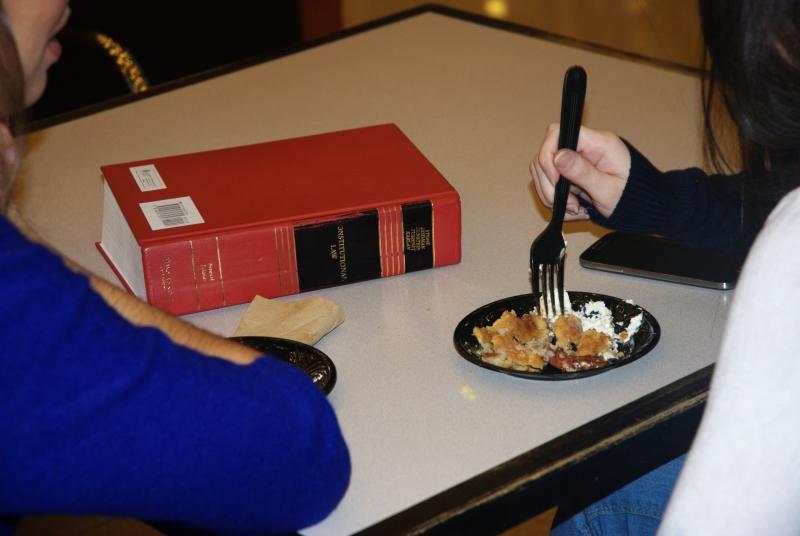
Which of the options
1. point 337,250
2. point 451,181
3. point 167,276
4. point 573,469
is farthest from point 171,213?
point 573,469

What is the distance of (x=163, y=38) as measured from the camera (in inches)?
119

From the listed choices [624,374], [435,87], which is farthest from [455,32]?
[624,374]

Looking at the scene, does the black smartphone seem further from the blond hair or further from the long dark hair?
the blond hair

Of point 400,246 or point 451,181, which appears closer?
point 400,246

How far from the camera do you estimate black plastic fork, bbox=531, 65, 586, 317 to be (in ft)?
3.43

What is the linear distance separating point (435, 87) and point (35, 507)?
113 cm

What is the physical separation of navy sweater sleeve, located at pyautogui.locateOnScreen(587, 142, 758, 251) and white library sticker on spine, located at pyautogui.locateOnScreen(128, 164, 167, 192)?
49 cm

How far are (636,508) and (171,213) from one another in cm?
58

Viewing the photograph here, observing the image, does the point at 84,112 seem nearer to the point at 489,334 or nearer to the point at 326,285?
the point at 326,285

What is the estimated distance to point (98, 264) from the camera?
118 cm

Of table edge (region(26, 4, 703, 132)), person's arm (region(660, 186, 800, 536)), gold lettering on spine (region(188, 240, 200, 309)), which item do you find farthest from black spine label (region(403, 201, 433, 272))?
table edge (region(26, 4, 703, 132))

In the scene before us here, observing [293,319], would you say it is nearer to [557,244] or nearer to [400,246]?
[400,246]

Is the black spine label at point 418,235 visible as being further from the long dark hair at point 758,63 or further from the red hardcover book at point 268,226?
the long dark hair at point 758,63

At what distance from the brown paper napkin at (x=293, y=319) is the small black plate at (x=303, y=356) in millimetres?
22
